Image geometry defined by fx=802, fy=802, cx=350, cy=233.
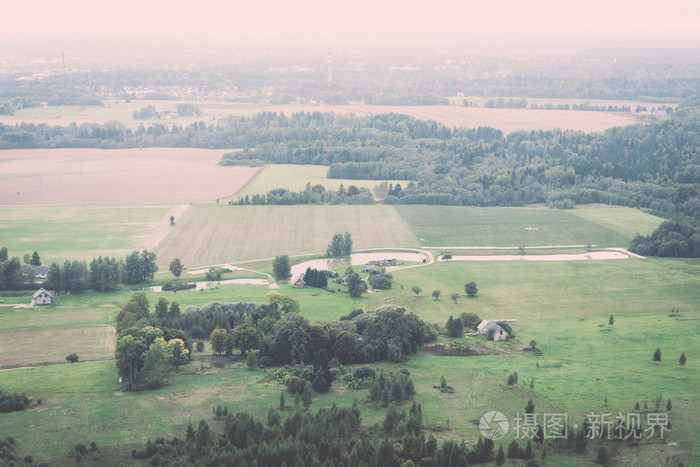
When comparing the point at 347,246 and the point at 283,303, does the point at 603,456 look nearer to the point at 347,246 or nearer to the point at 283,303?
the point at 283,303

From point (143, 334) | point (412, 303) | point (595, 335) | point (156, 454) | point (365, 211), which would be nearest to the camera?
point (156, 454)

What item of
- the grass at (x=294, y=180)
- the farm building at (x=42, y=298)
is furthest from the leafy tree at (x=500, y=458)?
the grass at (x=294, y=180)

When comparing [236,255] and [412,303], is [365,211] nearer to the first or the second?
[236,255]

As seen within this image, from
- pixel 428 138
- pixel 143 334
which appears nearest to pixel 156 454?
pixel 143 334

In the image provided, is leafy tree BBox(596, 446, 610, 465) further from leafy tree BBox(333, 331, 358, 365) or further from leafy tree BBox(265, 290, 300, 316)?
leafy tree BBox(265, 290, 300, 316)

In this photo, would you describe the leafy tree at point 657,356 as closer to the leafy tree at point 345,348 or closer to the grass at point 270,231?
the leafy tree at point 345,348

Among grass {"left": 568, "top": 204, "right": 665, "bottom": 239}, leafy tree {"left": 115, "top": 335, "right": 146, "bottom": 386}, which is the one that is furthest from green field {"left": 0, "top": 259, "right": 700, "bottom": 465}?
grass {"left": 568, "top": 204, "right": 665, "bottom": 239}
